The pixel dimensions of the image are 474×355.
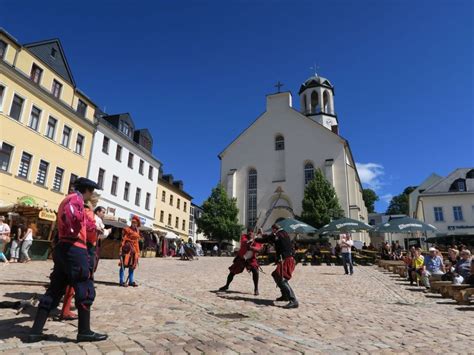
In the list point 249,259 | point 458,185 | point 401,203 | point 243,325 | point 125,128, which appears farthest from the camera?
point 401,203

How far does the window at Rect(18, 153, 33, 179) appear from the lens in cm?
2177

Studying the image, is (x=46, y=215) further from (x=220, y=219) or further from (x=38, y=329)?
(x=220, y=219)

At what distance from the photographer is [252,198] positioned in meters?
42.2

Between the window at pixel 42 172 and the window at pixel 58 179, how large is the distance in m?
0.90

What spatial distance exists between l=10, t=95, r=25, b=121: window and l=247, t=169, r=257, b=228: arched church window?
2598 centimetres

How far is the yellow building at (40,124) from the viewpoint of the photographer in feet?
68.0

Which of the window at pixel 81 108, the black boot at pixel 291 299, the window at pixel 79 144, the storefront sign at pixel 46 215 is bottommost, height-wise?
the black boot at pixel 291 299

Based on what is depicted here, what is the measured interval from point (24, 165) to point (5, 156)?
1498mm

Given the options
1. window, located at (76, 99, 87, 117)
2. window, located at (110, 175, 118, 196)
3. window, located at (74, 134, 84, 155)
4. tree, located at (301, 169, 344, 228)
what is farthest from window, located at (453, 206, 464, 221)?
window, located at (76, 99, 87, 117)

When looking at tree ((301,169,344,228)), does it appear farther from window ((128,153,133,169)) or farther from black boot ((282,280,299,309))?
black boot ((282,280,299,309))

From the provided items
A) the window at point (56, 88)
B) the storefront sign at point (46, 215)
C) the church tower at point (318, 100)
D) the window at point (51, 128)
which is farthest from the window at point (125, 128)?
the church tower at point (318, 100)

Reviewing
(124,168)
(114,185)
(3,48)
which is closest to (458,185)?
(124,168)

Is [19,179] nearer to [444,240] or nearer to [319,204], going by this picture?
[319,204]

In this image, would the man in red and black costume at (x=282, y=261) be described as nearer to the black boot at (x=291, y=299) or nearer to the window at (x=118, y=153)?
the black boot at (x=291, y=299)
